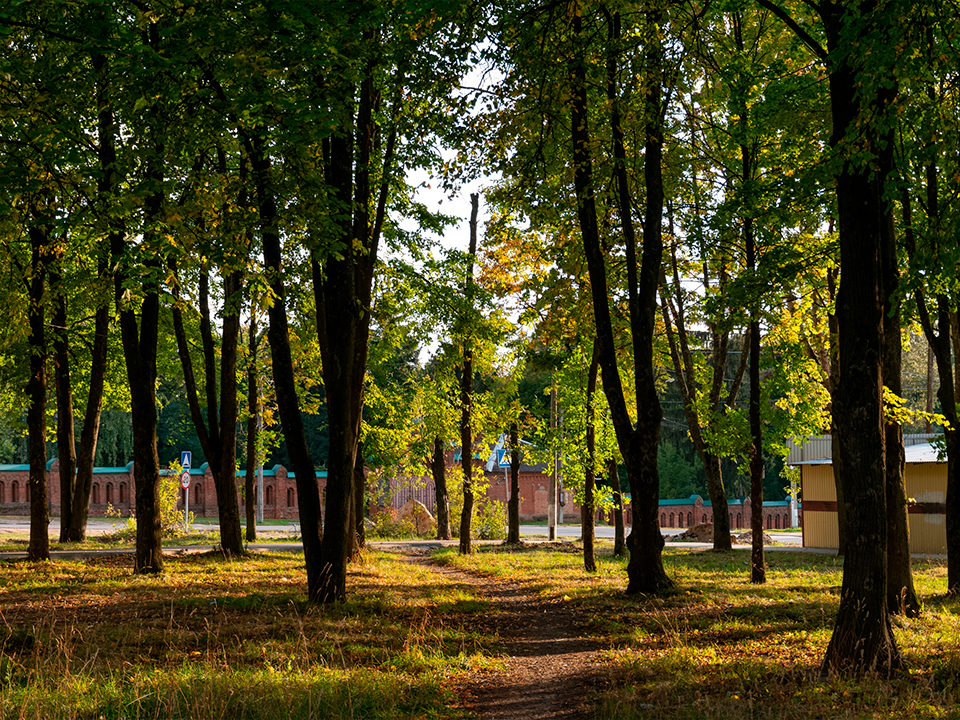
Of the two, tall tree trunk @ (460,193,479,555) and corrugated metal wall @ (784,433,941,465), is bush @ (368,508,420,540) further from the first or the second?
corrugated metal wall @ (784,433,941,465)

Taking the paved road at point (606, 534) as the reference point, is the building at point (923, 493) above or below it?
above

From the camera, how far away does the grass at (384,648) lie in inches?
238

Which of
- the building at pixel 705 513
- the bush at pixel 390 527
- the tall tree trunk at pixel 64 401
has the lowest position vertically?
the building at pixel 705 513

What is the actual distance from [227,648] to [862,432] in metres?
6.59

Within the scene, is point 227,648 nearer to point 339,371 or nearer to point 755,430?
point 339,371

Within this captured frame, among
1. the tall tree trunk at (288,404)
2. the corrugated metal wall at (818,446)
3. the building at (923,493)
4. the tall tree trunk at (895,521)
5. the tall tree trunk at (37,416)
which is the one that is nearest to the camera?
the tall tree trunk at (895,521)

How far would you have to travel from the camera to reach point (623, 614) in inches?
444

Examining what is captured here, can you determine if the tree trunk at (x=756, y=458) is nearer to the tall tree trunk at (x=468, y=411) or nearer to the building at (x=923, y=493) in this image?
the tall tree trunk at (x=468, y=411)

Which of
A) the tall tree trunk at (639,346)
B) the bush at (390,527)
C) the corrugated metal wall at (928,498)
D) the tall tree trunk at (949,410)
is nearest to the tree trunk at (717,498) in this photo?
the corrugated metal wall at (928,498)

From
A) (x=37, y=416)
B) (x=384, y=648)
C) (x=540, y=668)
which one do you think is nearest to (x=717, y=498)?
(x=540, y=668)

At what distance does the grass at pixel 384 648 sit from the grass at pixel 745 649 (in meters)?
0.03

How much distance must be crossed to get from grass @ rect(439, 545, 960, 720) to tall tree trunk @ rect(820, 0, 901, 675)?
37 cm

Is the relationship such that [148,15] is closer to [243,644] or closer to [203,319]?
[243,644]

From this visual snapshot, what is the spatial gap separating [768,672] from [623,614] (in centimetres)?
402
